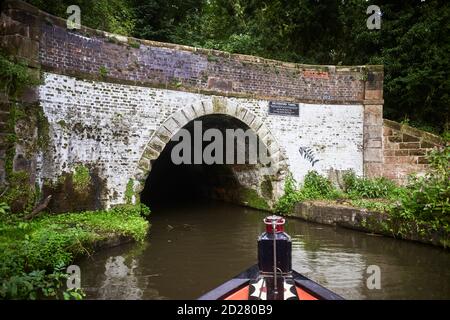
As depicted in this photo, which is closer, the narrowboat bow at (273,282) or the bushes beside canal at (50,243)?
the narrowboat bow at (273,282)

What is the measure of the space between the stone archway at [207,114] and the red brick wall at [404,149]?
3.66 m

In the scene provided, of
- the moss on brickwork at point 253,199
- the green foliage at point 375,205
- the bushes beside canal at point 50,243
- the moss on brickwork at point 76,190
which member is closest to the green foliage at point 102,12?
the moss on brickwork at point 76,190

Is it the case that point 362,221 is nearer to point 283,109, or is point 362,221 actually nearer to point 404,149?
point 404,149

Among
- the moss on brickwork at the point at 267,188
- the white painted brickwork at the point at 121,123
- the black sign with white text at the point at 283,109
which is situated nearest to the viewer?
the white painted brickwork at the point at 121,123

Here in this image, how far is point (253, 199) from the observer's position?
13.3m

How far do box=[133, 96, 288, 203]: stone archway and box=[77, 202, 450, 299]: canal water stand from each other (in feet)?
6.26

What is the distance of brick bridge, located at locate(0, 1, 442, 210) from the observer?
804 centimetres

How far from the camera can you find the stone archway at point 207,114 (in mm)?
9656

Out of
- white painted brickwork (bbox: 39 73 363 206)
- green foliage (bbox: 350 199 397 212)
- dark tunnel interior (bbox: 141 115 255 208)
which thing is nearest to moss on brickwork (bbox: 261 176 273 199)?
white painted brickwork (bbox: 39 73 363 206)

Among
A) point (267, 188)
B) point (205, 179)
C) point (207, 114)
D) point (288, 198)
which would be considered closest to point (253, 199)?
point (267, 188)

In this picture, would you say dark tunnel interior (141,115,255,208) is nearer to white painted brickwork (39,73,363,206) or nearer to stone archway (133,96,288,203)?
stone archway (133,96,288,203)

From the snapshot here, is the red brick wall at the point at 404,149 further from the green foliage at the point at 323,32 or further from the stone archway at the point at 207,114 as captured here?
the stone archway at the point at 207,114

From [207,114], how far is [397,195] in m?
6.47
